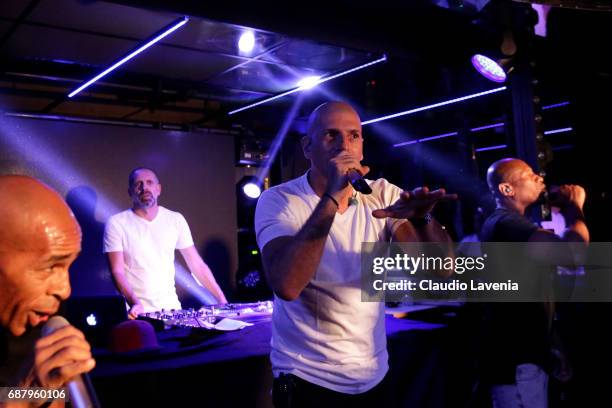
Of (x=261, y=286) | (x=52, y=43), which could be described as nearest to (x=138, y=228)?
(x=52, y=43)

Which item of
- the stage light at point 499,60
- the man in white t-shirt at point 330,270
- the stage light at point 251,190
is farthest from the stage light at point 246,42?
the man in white t-shirt at point 330,270

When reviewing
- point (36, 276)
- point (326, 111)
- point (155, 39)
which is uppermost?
point (155, 39)

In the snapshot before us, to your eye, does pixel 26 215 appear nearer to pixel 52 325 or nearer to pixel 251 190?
pixel 52 325

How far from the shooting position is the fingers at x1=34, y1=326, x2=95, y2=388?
0.68 m

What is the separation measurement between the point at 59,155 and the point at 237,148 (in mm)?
2370

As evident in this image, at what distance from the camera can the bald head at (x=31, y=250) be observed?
69cm

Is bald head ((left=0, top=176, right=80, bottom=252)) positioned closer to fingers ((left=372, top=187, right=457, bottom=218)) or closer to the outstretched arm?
fingers ((left=372, top=187, right=457, bottom=218))

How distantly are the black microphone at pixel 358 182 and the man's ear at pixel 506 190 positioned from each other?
171cm

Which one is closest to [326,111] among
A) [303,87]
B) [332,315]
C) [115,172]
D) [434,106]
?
[332,315]

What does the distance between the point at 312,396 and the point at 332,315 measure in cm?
28

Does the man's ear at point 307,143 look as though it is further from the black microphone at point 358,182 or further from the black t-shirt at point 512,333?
the black t-shirt at point 512,333

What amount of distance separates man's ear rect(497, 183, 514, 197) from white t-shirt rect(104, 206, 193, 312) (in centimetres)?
269

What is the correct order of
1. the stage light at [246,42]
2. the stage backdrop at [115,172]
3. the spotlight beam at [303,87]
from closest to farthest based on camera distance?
the stage light at [246,42]
the spotlight beam at [303,87]
the stage backdrop at [115,172]

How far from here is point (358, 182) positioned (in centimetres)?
161
